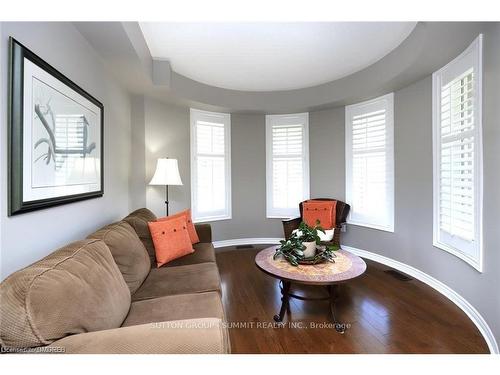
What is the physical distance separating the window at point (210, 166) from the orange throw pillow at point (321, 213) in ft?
4.44

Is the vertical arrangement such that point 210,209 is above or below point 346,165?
below

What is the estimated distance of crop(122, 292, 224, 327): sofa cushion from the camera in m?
1.26

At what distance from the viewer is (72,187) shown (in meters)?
1.68

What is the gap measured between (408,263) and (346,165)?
1.57 metres

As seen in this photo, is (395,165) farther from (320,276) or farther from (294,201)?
(320,276)

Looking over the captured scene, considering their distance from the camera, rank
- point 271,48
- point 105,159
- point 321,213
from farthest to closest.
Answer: point 321,213 → point 271,48 → point 105,159

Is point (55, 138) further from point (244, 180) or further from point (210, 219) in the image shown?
point (244, 180)

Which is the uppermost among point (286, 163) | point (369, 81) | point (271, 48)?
point (271, 48)

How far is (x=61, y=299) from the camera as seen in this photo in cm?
88

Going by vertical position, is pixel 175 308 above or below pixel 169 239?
below

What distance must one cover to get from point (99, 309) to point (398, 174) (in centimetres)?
338

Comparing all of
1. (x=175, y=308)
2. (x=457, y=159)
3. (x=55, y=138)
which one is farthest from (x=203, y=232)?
(x=457, y=159)

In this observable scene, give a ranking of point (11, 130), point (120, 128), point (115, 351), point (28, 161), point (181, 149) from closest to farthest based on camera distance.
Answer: point (115, 351) < point (11, 130) < point (28, 161) < point (120, 128) < point (181, 149)
